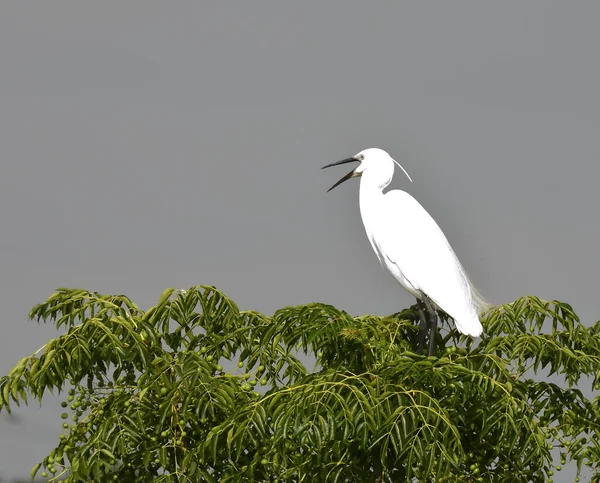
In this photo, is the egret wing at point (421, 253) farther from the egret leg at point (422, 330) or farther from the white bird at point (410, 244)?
the egret leg at point (422, 330)

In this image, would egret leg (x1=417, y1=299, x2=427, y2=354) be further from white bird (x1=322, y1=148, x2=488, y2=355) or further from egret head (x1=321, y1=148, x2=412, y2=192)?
egret head (x1=321, y1=148, x2=412, y2=192)

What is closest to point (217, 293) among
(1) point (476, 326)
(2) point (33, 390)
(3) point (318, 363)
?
(3) point (318, 363)

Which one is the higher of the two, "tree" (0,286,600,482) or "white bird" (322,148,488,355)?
"white bird" (322,148,488,355)

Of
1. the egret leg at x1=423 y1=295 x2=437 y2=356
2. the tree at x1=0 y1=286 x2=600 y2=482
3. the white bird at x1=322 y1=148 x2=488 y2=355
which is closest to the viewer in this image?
the tree at x1=0 y1=286 x2=600 y2=482

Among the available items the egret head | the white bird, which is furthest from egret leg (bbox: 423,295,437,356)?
the egret head

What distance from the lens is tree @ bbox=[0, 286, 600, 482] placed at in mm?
3904

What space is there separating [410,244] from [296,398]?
225 centimetres

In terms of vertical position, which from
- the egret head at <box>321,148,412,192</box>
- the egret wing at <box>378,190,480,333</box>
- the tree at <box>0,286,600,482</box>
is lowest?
the tree at <box>0,286,600,482</box>

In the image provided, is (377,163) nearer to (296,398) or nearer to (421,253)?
(421,253)

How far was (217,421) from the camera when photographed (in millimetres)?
4484

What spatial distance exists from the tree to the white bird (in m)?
0.68

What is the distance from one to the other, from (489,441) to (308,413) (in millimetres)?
1107

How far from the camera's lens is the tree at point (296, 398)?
12.8 ft

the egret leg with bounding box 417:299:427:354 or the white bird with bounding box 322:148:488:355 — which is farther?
the white bird with bounding box 322:148:488:355
